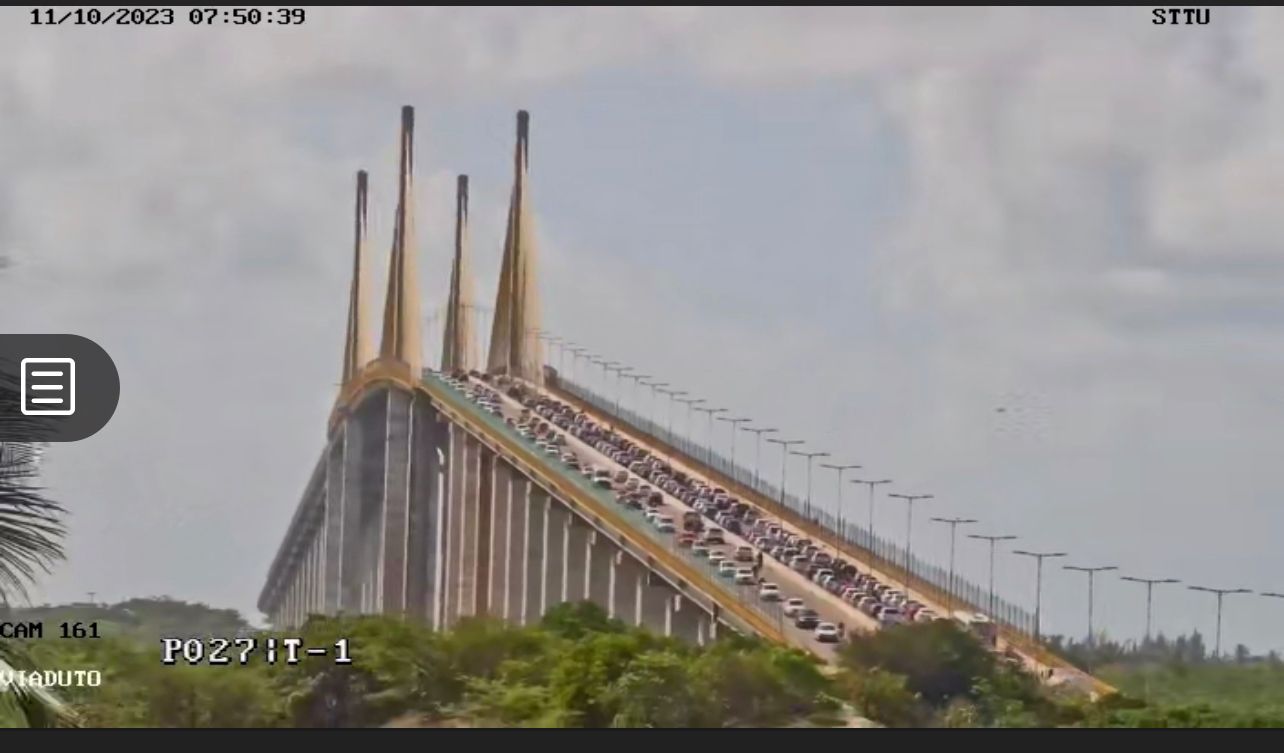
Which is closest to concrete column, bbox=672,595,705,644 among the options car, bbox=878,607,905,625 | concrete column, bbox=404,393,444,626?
car, bbox=878,607,905,625

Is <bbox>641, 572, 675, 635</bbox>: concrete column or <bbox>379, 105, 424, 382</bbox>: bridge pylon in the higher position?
<bbox>379, 105, 424, 382</bbox>: bridge pylon

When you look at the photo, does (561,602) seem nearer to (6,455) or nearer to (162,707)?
(162,707)

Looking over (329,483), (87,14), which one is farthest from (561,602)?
(87,14)

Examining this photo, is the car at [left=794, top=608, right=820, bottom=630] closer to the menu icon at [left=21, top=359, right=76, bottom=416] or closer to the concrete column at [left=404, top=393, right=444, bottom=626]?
the concrete column at [left=404, top=393, right=444, bottom=626]

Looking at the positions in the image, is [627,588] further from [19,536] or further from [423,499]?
[19,536]

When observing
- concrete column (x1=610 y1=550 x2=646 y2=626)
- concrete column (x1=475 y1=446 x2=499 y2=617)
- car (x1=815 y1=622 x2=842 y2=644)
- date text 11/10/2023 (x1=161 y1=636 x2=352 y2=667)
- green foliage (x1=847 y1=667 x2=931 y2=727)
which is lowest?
green foliage (x1=847 y1=667 x2=931 y2=727)

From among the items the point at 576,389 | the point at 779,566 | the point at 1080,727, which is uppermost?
the point at 576,389

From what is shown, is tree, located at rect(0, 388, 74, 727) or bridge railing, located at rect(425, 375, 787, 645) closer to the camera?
tree, located at rect(0, 388, 74, 727)

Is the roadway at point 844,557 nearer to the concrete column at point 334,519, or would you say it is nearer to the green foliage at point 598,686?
the green foliage at point 598,686
